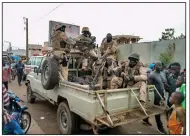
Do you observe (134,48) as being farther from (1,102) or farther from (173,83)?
(1,102)

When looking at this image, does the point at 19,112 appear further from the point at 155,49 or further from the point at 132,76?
the point at 155,49

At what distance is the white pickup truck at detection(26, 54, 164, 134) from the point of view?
129 inches

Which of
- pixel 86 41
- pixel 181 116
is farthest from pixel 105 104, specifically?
pixel 86 41

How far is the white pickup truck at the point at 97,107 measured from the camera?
328cm

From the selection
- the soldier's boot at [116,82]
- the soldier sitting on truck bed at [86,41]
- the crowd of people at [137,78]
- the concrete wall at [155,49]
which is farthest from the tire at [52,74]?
the concrete wall at [155,49]

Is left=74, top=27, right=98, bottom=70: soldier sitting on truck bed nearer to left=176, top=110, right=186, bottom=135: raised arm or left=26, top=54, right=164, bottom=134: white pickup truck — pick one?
left=26, top=54, right=164, bottom=134: white pickup truck

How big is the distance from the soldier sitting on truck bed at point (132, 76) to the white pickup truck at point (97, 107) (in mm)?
223

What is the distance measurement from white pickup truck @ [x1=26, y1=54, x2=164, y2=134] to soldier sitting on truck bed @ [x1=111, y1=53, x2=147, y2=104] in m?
0.22

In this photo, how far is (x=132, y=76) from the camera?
415 centimetres

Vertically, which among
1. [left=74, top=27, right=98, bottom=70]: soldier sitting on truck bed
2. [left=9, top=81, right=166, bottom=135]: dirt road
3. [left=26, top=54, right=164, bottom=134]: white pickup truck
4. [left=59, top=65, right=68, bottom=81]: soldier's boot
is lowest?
[left=9, top=81, right=166, bottom=135]: dirt road

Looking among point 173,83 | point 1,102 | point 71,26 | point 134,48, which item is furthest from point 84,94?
point 71,26

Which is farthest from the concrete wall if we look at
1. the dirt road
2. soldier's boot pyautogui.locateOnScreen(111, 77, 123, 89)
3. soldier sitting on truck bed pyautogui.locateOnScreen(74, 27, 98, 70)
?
soldier's boot pyautogui.locateOnScreen(111, 77, 123, 89)

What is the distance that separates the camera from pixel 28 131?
4504 millimetres

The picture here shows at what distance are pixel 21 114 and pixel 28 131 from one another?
516 mm
